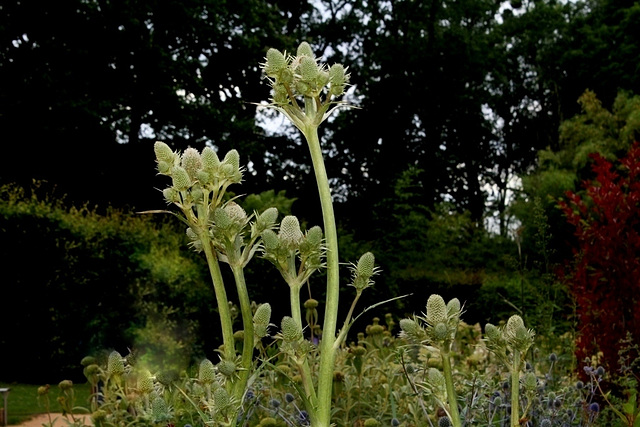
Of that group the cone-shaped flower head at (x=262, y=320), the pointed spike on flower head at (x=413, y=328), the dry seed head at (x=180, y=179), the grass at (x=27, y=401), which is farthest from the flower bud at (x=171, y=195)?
the grass at (x=27, y=401)

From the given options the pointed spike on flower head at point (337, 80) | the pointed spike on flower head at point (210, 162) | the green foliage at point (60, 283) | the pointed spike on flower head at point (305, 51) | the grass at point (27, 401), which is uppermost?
the pointed spike on flower head at point (305, 51)

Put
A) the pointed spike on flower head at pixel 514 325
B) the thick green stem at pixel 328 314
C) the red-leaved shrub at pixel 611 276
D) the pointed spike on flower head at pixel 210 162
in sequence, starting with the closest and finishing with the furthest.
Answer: the thick green stem at pixel 328 314
the pointed spike on flower head at pixel 514 325
the pointed spike on flower head at pixel 210 162
the red-leaved shrub at pixel 611 276

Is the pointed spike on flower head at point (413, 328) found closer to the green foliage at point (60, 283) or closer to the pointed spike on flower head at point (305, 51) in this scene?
the pointed spike on flower head at point (305, 51)

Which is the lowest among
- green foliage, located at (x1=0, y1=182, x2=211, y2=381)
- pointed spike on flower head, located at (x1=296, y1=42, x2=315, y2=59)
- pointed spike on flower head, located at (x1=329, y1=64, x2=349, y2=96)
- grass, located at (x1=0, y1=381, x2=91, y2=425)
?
grass, located at (x1=0, y1=381, x2=91, y2=425)

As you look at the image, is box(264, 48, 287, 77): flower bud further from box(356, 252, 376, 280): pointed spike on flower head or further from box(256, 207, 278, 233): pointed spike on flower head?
box(356, 252, 376, 280): pointed spike on flower head

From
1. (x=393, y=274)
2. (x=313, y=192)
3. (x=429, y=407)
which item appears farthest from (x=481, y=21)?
(x=429, y=407)

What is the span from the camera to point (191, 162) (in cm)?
166

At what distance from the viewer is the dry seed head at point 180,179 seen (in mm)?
1552

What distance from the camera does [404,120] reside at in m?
23.8

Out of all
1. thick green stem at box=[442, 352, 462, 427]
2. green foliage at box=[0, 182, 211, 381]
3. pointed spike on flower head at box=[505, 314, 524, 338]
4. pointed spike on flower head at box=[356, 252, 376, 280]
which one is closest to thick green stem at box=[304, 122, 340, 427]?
pointed spike on flower head at box=[356, 252, 376, 280]

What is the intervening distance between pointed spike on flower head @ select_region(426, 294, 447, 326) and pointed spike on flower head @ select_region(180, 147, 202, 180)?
569mm

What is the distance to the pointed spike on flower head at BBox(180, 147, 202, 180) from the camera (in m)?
1.64

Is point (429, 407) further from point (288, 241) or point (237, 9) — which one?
point (237, 9)

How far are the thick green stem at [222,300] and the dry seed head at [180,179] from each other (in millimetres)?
105
